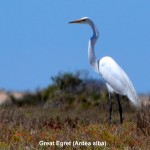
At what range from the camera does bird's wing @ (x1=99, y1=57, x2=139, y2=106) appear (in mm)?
18328

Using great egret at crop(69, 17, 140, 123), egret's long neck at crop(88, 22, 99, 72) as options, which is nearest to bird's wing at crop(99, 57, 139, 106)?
great egret at crop(69, 17, 140, 123)

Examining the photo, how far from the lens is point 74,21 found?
65.5 feet

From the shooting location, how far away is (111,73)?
18938 millimetres

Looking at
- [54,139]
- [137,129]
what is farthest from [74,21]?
[54,139]

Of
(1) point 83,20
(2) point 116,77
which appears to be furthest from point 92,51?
(2) point 116,77

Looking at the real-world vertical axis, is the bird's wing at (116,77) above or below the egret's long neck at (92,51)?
below

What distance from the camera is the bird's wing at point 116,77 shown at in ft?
60.1

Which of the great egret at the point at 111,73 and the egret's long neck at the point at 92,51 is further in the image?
the egret's long neck at the point at 92,51

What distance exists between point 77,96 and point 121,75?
504 inches

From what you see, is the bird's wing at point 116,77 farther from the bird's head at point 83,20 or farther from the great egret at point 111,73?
the bird's head at point 83,20

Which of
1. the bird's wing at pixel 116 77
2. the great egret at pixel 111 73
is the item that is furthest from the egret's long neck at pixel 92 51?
the bird's wing at pixel 116 77

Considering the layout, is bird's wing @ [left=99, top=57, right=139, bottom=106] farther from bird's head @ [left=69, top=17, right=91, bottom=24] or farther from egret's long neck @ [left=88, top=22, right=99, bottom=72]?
bird's head @ [left=69, top=17, right=91, bottom=24]

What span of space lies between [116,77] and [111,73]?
0.21m

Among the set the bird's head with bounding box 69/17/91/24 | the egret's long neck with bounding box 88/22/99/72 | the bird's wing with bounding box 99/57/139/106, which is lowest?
the bird's wing with bounding box 99/57/139/106
